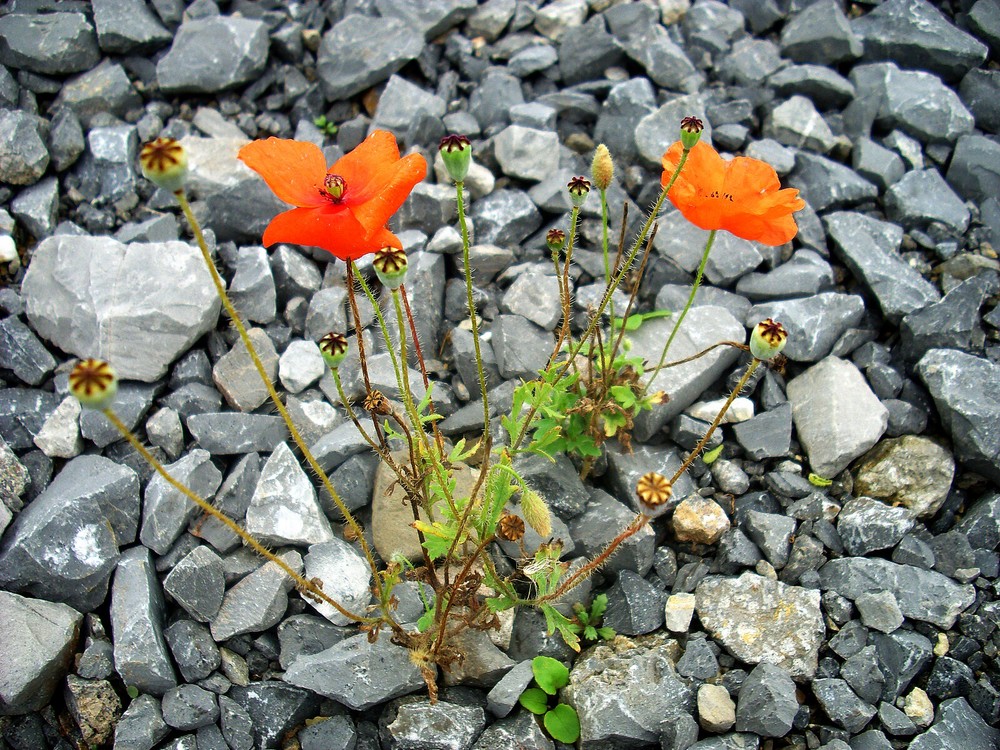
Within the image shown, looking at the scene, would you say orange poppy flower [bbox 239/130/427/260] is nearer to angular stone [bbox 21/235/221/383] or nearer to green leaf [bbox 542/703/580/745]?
angular stone [bbox 21/235/221/383]

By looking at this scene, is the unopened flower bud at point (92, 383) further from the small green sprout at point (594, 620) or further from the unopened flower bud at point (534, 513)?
the small green sprout at point (594, 620)

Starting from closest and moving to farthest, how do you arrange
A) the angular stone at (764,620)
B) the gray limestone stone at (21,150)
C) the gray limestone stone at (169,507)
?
1. the angular stone at (764,620)
2. the gray limestone stone at (169,507)
3. the gray limestone stone at (21,150)

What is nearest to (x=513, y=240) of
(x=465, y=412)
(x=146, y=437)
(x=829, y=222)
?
(x=465, y=412)

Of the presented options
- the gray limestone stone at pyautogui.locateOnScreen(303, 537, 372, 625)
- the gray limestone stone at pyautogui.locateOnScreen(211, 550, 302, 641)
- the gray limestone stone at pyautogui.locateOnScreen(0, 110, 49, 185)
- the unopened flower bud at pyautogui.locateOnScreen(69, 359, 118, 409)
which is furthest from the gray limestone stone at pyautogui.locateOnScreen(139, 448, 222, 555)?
the gray limestone stone at pyautogui.locateOnScreen(0, 110, 49, 185)

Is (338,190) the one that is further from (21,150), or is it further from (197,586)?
(21,150)

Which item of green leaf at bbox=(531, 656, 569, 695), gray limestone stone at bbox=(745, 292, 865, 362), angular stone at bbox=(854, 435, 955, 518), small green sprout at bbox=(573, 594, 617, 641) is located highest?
gray limestone stone at bbox=(745, 292, 865, 362)

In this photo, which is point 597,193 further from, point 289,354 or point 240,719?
point 240,719

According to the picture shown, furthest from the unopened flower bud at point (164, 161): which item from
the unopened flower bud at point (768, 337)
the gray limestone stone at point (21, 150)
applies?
the gray limestone stone at point (21, 150)
